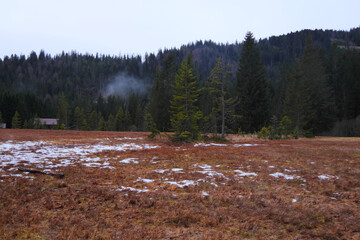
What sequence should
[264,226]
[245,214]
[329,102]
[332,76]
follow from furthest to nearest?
[332,76] → [329,102] → [245,214] → [264,226]

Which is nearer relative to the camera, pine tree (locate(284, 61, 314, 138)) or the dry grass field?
the dry grass field

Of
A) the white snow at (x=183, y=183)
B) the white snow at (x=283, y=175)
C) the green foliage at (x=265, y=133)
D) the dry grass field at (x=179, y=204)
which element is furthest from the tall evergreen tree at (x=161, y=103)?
the white snow at (x=183, y=183)

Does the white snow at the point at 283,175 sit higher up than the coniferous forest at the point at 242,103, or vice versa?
the coniferous forest at the point at 242,103

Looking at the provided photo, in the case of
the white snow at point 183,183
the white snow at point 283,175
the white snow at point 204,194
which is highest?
the white snow at point 204,194

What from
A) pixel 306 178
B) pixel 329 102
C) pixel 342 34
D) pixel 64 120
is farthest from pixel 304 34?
pixel 306 178

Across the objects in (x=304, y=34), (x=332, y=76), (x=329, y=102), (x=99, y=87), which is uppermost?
(x=304, y=34)

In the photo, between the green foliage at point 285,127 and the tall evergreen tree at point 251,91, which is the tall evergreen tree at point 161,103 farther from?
the green foliage at point 285,127

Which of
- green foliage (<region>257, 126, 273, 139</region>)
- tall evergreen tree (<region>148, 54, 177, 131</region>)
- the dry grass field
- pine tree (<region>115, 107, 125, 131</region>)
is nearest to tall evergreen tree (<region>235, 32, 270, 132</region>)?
green foliage (<region>257, 126, 273, 139</region>)

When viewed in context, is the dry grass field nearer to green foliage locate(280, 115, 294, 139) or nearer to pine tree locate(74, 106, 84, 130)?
green foliage locate(280, 115, 294, 139)

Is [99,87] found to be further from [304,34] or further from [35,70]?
[304,34]

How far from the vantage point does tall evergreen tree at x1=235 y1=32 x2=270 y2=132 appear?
33.8 metres

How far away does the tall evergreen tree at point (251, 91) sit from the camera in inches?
1331

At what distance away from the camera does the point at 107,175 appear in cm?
671

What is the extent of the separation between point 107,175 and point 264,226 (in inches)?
192
